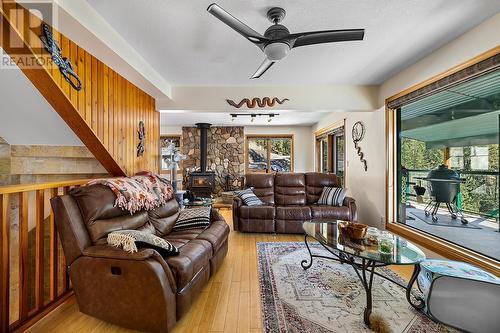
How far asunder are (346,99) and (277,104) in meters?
1.20

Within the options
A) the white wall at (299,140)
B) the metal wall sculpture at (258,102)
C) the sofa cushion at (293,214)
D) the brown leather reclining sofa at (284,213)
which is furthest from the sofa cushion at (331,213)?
the white wall at (299,140)

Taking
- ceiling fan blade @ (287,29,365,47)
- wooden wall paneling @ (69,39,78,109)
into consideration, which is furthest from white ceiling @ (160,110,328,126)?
ceiling fan blade @ (287,29,365,47)

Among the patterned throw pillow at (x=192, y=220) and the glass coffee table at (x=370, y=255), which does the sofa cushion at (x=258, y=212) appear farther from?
the glass coffee table at (x=370, y=255)

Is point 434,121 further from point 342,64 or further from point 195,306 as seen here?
point 195,306

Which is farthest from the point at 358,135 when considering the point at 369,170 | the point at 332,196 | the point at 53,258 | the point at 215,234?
the point at 53,258

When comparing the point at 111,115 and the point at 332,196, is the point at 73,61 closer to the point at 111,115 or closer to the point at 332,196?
the point at 111,115

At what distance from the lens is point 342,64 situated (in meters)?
3.01

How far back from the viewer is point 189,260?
1.70 m

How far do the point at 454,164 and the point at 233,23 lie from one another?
306 cm

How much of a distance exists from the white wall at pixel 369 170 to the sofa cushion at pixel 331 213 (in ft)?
1.77

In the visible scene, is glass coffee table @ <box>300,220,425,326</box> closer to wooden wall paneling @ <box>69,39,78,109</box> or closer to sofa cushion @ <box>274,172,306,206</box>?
sofa cushion @ <box>274,172,306,206</box>

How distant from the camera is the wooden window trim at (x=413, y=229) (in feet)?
6.86

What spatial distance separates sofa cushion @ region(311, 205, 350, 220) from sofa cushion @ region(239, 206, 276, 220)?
2.37ft

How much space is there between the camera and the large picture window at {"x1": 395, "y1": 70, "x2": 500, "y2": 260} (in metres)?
2.32
